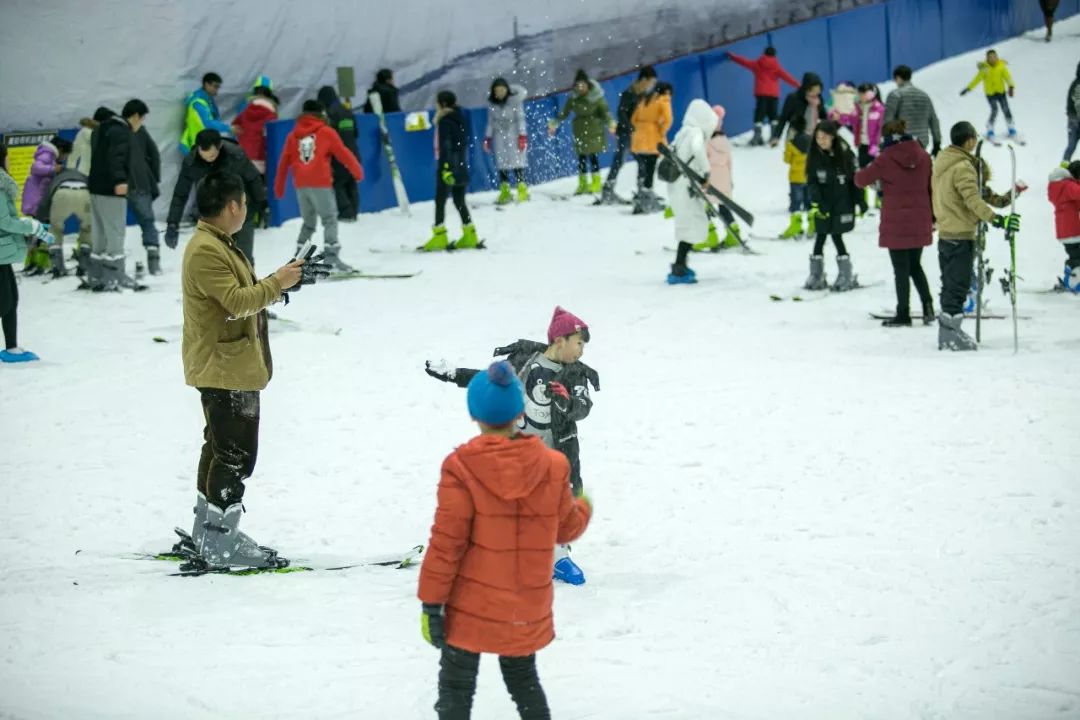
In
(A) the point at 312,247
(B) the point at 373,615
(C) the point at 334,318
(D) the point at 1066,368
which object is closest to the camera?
(B) the point at 373,615

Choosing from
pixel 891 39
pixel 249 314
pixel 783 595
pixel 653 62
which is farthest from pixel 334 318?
pixel 891 39

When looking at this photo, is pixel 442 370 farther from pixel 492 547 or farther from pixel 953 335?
pixel 953 335

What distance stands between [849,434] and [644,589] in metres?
2.65

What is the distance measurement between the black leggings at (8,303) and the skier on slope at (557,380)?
5.62 metres

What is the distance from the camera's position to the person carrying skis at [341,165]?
651 inches

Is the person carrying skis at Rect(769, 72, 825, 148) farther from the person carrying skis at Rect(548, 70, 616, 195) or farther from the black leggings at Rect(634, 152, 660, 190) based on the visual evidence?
the person carrying skis at Rect(548, 70, 616, 195)

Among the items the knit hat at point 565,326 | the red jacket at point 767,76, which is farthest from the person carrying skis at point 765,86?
the knit hat at point 565,326

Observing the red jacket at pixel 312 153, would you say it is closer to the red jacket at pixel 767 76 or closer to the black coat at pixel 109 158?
the black coat at pixel 109 158

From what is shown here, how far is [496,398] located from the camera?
366 cm

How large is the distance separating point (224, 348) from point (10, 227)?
14.6ft

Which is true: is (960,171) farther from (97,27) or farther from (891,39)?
(891,39)

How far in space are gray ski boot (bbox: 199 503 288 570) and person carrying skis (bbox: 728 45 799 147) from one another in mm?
16859

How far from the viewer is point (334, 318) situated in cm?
1159

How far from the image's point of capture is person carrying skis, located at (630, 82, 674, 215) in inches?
654
